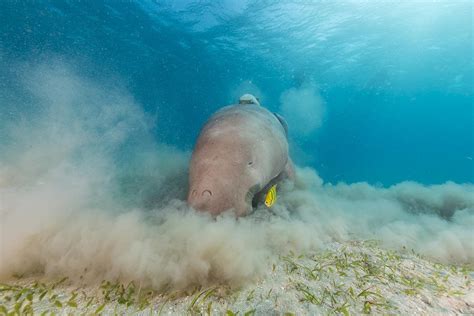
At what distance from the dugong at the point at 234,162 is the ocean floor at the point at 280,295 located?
4.08 feet

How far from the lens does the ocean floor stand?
2.10 metres

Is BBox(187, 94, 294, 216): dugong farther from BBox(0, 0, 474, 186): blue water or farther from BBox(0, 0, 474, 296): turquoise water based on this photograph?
BBox(0, 0, 474, 186): blue water

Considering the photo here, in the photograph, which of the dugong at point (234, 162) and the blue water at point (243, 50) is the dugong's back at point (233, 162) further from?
the blue water at point (243, 50)

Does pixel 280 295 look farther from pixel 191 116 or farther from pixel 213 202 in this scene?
pixel 191 116

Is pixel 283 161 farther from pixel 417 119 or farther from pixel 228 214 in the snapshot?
pixel 417 119

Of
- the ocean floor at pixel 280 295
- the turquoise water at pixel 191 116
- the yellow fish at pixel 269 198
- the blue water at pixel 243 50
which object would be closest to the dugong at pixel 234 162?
the yellow fish at pixel 269 198

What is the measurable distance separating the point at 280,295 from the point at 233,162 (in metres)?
2.22

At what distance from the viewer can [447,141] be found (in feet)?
210

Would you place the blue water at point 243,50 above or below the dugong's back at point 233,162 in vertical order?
above

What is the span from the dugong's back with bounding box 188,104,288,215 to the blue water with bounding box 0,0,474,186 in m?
18.3

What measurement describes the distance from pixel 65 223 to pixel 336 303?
3373mm

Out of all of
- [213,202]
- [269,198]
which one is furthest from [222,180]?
[269,198]

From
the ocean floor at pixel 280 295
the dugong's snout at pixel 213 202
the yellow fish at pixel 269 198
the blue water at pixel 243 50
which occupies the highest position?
A: the blue water at pixel 243 50

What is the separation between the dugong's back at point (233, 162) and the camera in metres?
3.77
